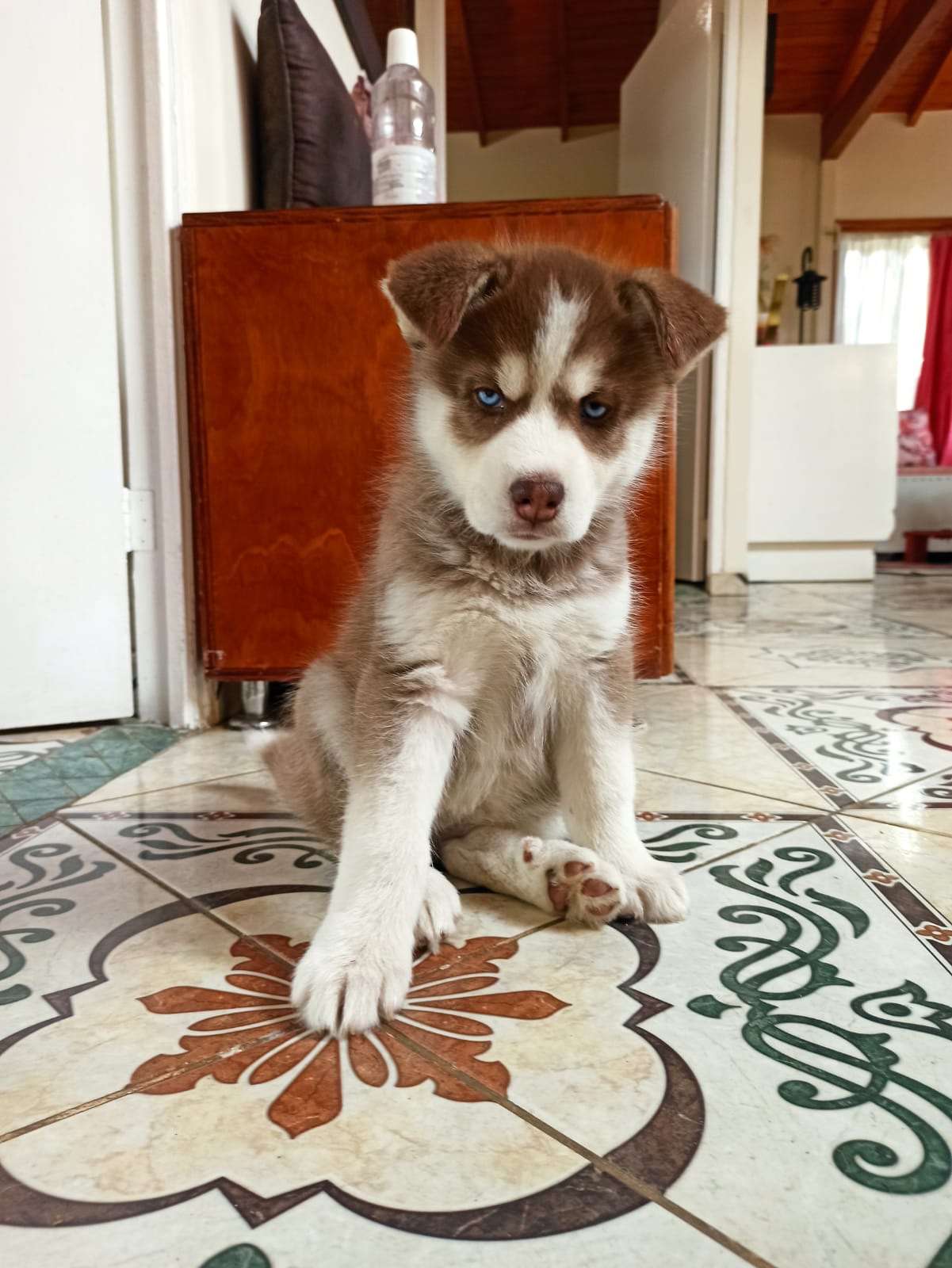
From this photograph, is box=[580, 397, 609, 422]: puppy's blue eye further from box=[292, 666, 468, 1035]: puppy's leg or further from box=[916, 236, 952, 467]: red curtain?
box=[916, 236, 952, 467]: red curtain

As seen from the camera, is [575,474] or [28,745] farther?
[28,745]

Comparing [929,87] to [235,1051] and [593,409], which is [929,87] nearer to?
[593,409]

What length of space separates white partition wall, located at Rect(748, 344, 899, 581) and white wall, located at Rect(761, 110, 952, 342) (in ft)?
13.5

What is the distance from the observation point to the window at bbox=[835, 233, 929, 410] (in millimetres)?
9875

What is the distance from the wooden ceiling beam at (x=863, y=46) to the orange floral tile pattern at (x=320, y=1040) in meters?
8.37

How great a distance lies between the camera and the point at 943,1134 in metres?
0.72

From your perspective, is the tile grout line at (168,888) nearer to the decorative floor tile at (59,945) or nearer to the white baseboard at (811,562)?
the decorative floor tile at (59,945)

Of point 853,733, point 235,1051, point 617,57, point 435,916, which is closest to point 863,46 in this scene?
point 617,57

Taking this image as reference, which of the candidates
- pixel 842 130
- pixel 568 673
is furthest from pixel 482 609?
pixel 842 130

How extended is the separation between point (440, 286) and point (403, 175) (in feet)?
4.30

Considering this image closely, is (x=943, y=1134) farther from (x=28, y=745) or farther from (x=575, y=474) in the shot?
(x=28, y=745)

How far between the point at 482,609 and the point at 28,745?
129 cm

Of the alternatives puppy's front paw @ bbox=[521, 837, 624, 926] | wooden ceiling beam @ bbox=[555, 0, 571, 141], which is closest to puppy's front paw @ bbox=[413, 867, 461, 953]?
puppy's front paw @ bbox=[521, 837, 624, 926]

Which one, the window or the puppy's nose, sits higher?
the window
